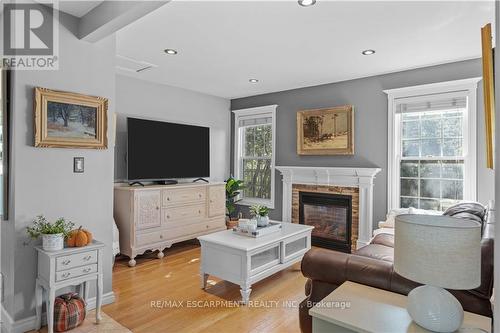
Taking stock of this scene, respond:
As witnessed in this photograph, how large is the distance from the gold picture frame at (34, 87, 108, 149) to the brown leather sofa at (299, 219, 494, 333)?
2.05 meters

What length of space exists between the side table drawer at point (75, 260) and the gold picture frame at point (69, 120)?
34.4 inches

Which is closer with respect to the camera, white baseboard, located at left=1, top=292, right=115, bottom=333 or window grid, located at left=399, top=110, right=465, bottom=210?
white baseboard, located at left=1, top=292, right=115, bottom=333

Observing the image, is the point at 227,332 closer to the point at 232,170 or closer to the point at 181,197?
the point at 181,197

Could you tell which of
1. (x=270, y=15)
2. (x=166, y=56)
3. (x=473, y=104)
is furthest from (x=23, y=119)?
(x=473, y=104)

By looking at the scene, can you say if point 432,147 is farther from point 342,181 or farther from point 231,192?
point 231,192

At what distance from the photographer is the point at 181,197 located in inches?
174

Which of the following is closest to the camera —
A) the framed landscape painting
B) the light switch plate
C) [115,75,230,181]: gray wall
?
the light switch plate

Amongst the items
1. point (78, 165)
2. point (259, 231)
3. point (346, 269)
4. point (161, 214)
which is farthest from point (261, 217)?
point (78, 165)

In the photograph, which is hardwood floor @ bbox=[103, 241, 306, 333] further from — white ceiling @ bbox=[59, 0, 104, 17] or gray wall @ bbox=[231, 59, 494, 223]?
white ceiling @ bbox=[59, 0, 104, 17]

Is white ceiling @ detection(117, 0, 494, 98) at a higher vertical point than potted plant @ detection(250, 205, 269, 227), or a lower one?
higher

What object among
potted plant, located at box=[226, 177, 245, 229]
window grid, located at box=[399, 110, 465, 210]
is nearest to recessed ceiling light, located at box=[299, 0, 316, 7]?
window grid, located at box=[399, 110, 465, 210]

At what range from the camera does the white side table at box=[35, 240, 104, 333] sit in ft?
A: 7.13

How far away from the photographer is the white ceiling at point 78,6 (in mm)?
2330

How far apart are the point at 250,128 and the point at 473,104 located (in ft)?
11.5
